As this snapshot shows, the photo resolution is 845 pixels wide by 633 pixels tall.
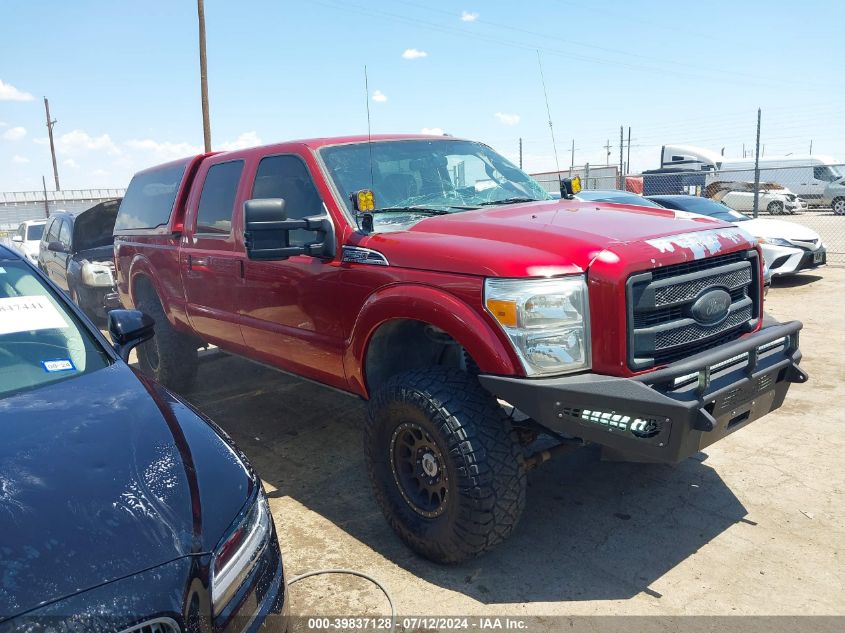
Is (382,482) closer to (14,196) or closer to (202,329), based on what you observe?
(202,329)

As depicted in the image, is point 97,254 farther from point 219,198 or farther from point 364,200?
point 364,200

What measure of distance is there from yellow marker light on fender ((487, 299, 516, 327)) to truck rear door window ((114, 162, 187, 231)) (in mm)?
3486

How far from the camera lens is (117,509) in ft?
5.90

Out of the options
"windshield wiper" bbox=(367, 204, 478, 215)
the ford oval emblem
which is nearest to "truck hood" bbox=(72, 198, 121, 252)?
"windshield wiper" bbox=(367, 204, 478, 215)

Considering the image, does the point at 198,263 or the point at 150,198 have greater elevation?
the point at 150,198

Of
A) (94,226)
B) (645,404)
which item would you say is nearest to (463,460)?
(645,404)

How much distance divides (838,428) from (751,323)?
5.70ft

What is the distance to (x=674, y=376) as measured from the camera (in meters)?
2.57

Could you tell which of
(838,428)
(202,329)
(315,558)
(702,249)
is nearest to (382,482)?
(315,558)

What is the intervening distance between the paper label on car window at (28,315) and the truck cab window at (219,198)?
163 cm

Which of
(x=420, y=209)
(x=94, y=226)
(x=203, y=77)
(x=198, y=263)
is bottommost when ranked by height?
(x=198, y=263)

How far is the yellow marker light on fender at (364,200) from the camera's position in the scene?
10.9 ft

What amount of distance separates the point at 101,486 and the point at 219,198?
10.1ft

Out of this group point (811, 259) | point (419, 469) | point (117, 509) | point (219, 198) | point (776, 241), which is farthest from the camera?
point (776, 241)
